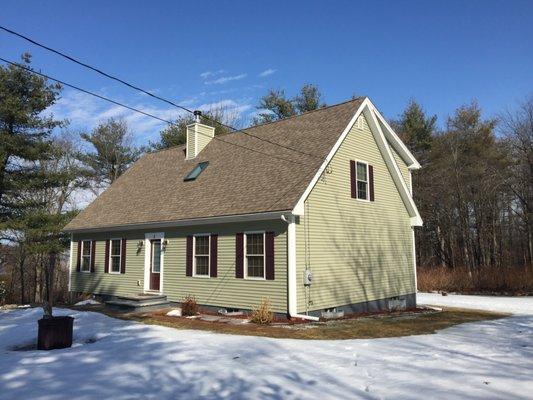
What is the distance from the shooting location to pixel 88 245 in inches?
849

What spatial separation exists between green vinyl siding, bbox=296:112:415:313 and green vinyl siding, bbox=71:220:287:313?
65 centimetres

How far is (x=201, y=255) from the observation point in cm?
1583

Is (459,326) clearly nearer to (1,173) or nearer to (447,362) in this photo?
(447,362)

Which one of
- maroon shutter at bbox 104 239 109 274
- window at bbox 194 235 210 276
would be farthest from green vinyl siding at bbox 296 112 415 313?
maroon shutter at bbox 104 239 109 274

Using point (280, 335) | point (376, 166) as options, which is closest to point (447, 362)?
point (280, 335)

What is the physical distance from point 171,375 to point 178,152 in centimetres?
1710

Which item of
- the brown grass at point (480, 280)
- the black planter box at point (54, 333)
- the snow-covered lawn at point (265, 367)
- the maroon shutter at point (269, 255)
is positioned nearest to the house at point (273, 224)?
the maroon shutter at point (269, 255)

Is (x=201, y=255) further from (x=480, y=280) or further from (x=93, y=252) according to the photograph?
(x=480, y=280)

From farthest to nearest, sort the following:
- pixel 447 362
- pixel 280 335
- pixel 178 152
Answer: pixel 178 152, pixel 280 335, pixel 447 362

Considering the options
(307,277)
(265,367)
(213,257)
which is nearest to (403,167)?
(307,277)

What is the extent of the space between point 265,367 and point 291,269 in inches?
230

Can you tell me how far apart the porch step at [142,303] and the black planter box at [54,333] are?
6414mm

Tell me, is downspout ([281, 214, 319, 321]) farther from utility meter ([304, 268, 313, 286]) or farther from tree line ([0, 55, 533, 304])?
tree line ([0, 55, 533, 304])

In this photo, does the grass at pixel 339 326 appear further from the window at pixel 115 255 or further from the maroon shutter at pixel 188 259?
the window at pixel 115 255
